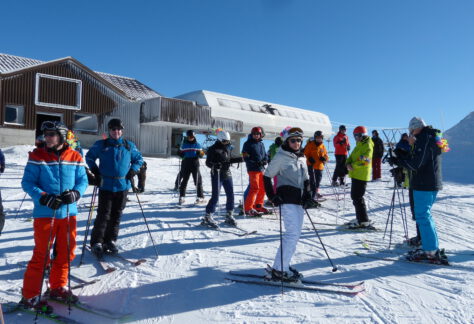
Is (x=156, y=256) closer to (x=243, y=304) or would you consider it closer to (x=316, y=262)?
(x=243, y=304)

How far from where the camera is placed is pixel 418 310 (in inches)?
130

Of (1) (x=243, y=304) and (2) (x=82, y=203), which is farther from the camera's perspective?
(2) (x=82, y=203)

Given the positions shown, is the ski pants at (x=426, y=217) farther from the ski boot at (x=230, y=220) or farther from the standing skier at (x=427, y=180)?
the ski boot at (x=230, y=220)

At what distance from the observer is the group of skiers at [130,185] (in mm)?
3202

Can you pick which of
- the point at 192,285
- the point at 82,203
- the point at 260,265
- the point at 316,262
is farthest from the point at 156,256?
the point at 82,203

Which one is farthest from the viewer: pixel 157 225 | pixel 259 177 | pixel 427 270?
pixel 259 177

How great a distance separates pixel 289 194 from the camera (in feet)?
12.6

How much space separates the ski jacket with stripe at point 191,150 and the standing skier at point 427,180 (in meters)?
5.21

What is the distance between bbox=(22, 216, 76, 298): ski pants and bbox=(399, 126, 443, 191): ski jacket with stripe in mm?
4353

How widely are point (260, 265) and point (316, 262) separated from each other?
801mm

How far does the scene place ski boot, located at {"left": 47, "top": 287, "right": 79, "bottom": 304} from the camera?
3.30 meters

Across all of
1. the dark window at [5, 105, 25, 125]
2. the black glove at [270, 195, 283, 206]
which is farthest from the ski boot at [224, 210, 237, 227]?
the dark window at [5, 105, 25, 125]

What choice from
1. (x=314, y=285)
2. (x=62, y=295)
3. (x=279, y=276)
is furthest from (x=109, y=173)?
(x=314, y=285)

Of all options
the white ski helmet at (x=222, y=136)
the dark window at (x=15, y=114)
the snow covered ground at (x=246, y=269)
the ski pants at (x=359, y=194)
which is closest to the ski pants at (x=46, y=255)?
the snow covered ground at (x=246, y=269)
